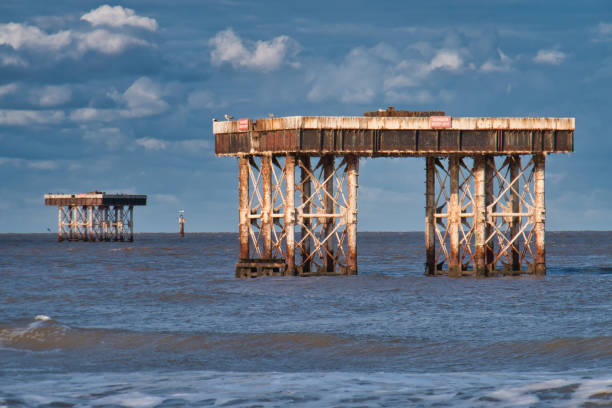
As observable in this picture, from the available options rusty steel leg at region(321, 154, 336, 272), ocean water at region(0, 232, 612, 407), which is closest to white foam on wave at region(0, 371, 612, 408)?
ocean water at region(0, 232, 612, 407)

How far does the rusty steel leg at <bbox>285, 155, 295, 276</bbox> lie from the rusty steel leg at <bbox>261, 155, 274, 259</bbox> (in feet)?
3.91

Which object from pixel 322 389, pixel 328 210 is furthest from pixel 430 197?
pixel 322 389

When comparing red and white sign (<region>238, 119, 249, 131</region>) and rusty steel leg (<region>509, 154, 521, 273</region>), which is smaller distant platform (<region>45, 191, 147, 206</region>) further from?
rusty steel leg (<region>509, 154, 521, 273</region>)

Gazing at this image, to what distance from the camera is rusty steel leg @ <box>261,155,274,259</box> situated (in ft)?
137

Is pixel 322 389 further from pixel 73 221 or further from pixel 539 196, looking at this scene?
pixel 73 221

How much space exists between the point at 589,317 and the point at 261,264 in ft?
59.2

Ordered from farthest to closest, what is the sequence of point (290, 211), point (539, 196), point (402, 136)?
point (539, 196) < point (402, 136) < point (290, 211)

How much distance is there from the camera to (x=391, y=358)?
20859 mm

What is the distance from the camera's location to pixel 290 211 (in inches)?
1587

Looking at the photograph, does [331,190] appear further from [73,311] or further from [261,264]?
[73,311]

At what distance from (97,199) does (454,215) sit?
94030 mm

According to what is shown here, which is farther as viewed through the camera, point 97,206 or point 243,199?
point 97,206

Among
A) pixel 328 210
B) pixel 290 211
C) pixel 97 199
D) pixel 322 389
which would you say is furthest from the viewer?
pixel 97 199

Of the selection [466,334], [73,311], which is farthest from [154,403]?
[73,311]
